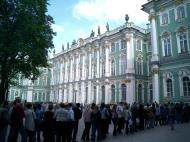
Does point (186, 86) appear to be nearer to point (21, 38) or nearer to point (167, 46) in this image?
point (167, 46)

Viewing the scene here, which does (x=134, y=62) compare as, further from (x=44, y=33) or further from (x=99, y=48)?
(x=44, y=33)

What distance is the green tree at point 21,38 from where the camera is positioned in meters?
20.5

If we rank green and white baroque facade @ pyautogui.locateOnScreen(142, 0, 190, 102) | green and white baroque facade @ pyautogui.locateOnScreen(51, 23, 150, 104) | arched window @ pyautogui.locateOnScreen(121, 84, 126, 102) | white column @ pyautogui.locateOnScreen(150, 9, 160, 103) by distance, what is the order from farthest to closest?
green and white baroque facade @ pyautogui.locateOnScreen(51, 23, 150, 104), arched window @ pyautogui.locateOnScreen(121, 84, 126, 102), white column @ pyautogui.locateOnScreen(150, 9, 160, 103), green and white baroque facade @ pyautogui.locateOnScreen(142, 0, 190, 102)

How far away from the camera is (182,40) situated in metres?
26.4

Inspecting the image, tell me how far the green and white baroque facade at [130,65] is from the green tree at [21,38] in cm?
1351

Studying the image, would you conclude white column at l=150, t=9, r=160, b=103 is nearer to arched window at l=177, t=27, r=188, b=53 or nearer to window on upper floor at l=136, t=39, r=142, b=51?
arched window at l=177, t=27, r=188, b=53

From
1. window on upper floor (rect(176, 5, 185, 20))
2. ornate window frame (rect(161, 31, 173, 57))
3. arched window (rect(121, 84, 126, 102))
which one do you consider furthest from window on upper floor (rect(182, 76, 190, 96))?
arched window (rect(121, 84, 126, 102))

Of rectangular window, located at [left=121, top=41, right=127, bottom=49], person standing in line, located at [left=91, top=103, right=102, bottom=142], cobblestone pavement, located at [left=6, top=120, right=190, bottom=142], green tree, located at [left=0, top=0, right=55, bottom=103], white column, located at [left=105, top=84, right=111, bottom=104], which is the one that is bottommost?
cobblestone pavement, located at [left=6, top=120, right=190, bottom=142]

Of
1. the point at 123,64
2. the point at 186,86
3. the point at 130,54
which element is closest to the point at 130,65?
the point at 130,54

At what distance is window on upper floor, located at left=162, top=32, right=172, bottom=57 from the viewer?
90.8 feet

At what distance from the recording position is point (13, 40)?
20.4 metres

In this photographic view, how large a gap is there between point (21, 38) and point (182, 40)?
693 inches

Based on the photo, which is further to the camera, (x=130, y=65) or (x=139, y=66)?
(x=139, y=66)

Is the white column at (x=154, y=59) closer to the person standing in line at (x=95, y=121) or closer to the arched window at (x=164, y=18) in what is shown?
the arched window at (x=164, y=18)
